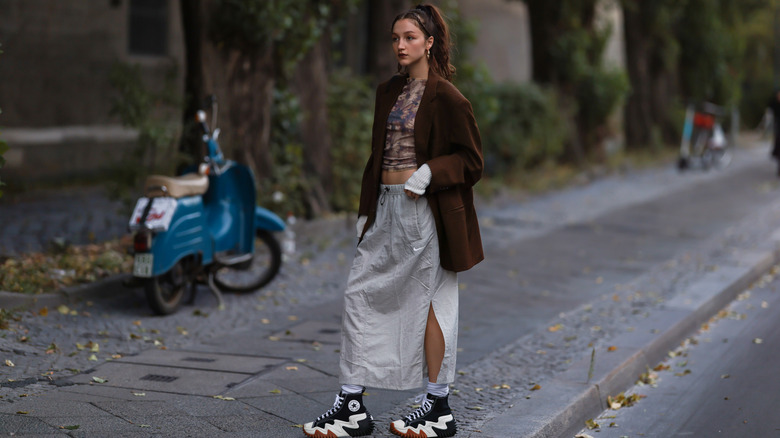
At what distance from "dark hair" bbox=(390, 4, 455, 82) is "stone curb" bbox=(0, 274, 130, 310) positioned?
133 inches

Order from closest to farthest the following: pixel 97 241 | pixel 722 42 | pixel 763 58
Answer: pixel 97 241, pixel 722 42, pixel 763 58

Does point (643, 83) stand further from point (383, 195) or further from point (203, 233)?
point (383, 195)

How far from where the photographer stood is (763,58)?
1442 inches

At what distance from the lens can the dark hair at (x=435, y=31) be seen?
176 inches

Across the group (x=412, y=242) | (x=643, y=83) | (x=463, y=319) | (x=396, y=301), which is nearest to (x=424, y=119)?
(x=412, y=242)

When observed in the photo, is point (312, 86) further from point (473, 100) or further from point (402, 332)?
point (402, 332)

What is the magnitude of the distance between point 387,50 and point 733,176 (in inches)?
348

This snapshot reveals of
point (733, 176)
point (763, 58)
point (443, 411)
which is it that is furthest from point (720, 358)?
point (763, 58)

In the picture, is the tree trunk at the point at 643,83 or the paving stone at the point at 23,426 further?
the tree trunk at the point at 643,83

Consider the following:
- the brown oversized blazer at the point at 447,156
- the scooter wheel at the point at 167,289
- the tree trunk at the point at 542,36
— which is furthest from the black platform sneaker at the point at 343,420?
the tree trunk at the point at 542,36

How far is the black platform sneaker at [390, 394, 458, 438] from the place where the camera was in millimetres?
4535

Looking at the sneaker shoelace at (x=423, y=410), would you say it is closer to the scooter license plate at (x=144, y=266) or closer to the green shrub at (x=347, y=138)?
the scooter license plate at (x=144, y=266)

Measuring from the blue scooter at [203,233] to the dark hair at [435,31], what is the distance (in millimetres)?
2917

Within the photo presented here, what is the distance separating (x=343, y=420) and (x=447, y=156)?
4.21 feet
